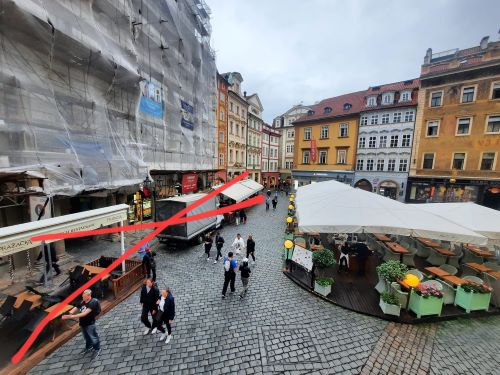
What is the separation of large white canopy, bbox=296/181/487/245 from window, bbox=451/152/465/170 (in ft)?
70.5

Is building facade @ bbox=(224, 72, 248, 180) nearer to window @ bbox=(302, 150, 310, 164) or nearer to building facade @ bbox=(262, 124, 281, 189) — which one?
building facade @ bbox=(262, 124, 281, 189)

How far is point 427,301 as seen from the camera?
610 cm

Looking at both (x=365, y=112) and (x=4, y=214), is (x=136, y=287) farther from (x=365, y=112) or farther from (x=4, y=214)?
(x=365, y=112)

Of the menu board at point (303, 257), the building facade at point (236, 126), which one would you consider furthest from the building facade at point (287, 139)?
the menu board at point (303, 257)

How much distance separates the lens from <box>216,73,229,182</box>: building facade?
86.4 ft

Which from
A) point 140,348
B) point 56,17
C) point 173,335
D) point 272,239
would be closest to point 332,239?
point 272,239

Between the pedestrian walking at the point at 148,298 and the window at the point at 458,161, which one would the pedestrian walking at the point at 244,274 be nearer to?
the pedestrian walking at the point at 148,298

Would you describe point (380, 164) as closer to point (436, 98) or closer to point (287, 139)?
point (436, 98)

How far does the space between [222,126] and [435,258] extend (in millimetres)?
23903

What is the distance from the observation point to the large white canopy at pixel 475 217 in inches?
306

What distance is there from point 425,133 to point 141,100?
96.3 feet

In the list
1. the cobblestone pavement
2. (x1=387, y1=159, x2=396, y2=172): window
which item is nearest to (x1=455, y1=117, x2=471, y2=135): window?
(x1=387, y1=159, x2=396, y2=172): window

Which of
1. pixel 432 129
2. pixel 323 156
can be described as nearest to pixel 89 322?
pixel 432 129

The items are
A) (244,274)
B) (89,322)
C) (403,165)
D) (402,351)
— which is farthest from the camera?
(403,165)
